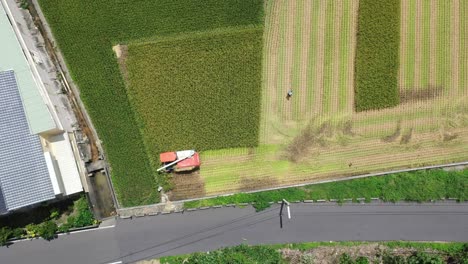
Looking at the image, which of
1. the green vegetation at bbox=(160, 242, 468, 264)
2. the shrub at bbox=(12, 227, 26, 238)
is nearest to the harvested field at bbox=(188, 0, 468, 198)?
the green vegetation at bbox=(160, 242, 468, 264)

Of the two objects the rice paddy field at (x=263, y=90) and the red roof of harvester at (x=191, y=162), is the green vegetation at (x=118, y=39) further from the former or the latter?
the red roof of harvester at (x=191, y=162)

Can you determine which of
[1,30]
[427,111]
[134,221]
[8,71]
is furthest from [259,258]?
[1,30]

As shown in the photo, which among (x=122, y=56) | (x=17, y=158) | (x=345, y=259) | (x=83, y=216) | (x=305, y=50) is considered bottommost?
(x=345, y=259)

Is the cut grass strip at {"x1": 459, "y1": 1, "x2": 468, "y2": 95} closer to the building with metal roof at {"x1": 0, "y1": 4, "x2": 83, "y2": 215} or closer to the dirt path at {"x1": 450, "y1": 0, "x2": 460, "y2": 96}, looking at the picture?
the dirt path at {"x1": 450, "y1": 0, "x2": 460, "y2": 96}

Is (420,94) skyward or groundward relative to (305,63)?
groundward

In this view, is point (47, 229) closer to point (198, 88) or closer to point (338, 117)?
point (198, 88)

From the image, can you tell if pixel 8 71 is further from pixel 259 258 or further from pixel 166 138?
pixel 259 258

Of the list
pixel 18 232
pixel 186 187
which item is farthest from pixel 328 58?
pixel 18 232
